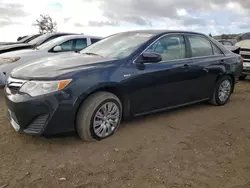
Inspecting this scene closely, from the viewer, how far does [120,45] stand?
4.75m

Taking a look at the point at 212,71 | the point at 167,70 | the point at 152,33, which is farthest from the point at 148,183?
the point at 212,71

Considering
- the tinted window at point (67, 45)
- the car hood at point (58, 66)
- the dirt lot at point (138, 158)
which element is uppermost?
the tinted window at point (67, 45)

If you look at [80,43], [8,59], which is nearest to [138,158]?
[8,59]

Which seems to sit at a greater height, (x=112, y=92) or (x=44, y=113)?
(x=112, y=92)

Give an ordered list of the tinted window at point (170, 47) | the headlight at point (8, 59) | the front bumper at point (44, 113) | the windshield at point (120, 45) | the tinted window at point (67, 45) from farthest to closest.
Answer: the tinted window at point (67, 45) < the headlight at point (8, 59) < the tinted window at point (170, 47) < the windshield at point (120, 45) < the front bumper at point (44, 113)

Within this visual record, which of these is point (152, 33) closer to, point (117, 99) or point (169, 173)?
point (117, 99)

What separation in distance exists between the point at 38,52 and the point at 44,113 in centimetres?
440

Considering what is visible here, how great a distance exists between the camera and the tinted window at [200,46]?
533 cm

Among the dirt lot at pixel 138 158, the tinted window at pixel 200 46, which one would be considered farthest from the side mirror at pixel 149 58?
the tinted window at pixel 200 46

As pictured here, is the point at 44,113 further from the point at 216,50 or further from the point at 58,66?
the point at 216,50

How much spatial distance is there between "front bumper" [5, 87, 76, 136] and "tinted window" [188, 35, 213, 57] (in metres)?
2.73

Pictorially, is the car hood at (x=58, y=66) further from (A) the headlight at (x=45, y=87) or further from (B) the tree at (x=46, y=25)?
(B) the tree at (x=46, y=25)

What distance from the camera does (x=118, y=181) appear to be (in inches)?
118

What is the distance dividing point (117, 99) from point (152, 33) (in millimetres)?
1459
